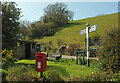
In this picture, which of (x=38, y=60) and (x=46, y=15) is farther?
(x=46, y=15)

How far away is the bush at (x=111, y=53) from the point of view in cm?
467

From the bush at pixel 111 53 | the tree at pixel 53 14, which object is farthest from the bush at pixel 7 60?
the tree at pixel 53 14

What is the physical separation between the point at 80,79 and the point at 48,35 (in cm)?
3534

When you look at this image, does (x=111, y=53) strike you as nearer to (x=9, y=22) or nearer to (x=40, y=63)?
(x=40, y=63)

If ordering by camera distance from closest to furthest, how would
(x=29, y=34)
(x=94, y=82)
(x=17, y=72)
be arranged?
(x=94, y=82) → (x=17, y=72) → (x=29, y=34)

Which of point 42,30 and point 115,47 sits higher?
point 42,30

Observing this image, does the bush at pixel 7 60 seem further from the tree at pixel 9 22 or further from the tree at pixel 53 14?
the tree at pixel 53 14

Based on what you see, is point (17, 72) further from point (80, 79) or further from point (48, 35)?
point (48, 35)

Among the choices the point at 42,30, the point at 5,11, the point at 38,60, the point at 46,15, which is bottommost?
the point at 38,60

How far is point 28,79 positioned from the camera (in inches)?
141

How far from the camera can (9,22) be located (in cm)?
972

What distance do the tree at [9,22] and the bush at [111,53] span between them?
7.45 metres

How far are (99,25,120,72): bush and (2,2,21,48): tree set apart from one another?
24.5 ft

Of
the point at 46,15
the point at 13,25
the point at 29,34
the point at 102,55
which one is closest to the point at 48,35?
the point at 29,34
